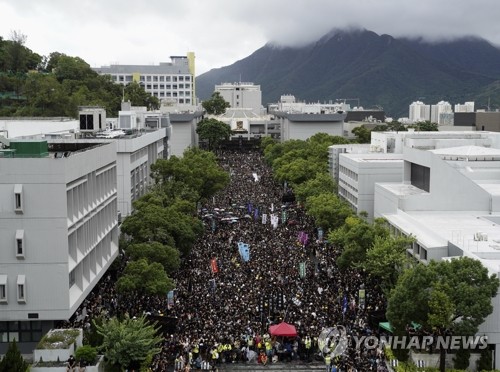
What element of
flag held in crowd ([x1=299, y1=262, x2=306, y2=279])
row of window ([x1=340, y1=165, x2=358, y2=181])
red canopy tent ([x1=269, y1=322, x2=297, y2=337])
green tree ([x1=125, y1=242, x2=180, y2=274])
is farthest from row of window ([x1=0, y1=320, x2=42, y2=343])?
row of window ([x1=340, y1=165, x2=358, y2=181])

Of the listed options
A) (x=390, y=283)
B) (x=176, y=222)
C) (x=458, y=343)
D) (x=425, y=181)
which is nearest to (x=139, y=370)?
(x=458, y=343)

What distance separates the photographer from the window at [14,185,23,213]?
1083 inches

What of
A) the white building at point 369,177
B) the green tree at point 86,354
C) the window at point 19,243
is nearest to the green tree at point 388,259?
the green tree at point 86,354

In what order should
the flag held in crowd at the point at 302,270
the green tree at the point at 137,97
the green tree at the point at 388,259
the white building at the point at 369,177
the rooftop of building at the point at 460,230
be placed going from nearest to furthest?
the rooftop of building at the point at 460,230
the green tree at the point at 388,259
the flag held in crowd at the point at 302,270
the white building at the point at 369,177
the green tree at the point at 137,97

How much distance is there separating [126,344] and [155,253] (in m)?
11.8

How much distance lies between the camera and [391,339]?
28.4 meters

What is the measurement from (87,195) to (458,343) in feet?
56.0

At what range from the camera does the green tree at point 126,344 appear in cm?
2506

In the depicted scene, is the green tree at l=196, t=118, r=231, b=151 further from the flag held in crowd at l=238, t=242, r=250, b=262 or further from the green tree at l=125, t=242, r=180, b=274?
the green tree at l=125, t=242, r=180, b=274

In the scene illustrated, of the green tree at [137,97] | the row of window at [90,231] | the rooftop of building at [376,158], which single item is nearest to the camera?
the row of window at [90,231]

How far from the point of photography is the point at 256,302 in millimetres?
35062

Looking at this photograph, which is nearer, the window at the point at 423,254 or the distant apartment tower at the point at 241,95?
the window at the point at 423,254

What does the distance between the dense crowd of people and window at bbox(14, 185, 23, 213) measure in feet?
20.2

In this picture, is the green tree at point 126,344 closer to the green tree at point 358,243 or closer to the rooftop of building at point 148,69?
the green tree at point 358,243
